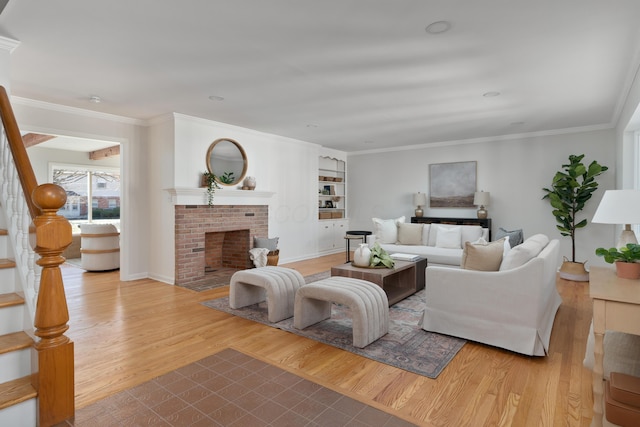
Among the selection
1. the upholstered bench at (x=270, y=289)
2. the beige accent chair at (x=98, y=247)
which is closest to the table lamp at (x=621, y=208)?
the upholstered bench at (x=270, y=289)

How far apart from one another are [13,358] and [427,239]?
550 cm

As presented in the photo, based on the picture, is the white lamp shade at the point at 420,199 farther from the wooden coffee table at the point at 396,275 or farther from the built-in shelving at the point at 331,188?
the wooden coffee table at the point at 396,275

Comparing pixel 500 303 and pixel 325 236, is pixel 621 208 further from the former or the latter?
pixel 325 236

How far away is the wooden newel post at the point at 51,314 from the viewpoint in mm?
1672

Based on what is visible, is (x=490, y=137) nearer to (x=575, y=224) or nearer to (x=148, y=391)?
(x=575, y=224)

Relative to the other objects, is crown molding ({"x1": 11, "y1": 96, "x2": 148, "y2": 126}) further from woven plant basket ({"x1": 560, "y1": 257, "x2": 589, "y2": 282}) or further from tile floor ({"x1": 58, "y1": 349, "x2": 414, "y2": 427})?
woven plant basket ({"x1": 560, "y1": 257, "x2": 589, "y2": 282})

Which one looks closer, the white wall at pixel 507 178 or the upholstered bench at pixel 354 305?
the upholstered bench at pixel 354 305

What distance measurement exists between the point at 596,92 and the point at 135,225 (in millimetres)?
6249

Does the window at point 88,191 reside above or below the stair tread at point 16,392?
above

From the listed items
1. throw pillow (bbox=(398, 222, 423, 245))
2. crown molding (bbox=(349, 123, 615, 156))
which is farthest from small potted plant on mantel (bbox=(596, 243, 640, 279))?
crown molding (bbox=(349, 123, 615, 156))

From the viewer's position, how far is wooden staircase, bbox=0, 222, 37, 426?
1651 mm

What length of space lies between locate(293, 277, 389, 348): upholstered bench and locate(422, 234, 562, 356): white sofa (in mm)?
482

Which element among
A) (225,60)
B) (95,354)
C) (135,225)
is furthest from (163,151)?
(95,354)

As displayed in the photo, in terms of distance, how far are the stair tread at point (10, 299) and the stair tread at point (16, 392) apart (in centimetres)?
40
